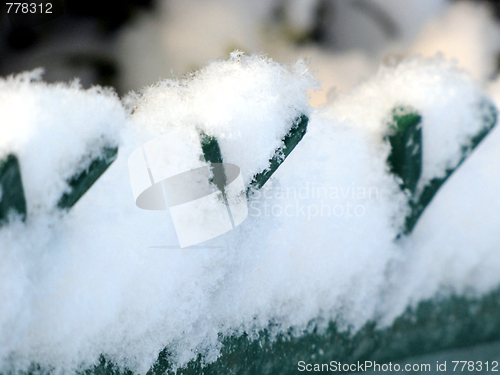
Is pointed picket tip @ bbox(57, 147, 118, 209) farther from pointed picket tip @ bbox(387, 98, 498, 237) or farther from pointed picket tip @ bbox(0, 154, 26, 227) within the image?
pointed picket tip @ bbox(387, 98, 498, 237)

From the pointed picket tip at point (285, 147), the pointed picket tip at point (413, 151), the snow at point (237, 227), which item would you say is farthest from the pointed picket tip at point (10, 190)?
the pointed picket tip at point (413, 151)

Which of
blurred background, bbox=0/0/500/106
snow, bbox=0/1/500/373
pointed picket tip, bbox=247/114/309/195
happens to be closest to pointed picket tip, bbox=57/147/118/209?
snow, bbox=0/1/500/373

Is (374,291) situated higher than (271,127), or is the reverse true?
(271,127)

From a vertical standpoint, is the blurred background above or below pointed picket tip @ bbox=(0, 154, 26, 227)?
above

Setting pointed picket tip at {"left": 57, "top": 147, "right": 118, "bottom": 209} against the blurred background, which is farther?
the blurred background

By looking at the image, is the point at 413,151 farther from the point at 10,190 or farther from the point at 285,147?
the point at 10,190

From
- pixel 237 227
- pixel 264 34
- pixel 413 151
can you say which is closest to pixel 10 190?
pixel 237 227

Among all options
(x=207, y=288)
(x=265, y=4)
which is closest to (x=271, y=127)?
(x=207, y=288)

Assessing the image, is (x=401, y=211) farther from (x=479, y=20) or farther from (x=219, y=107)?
(x=479, y=20)
